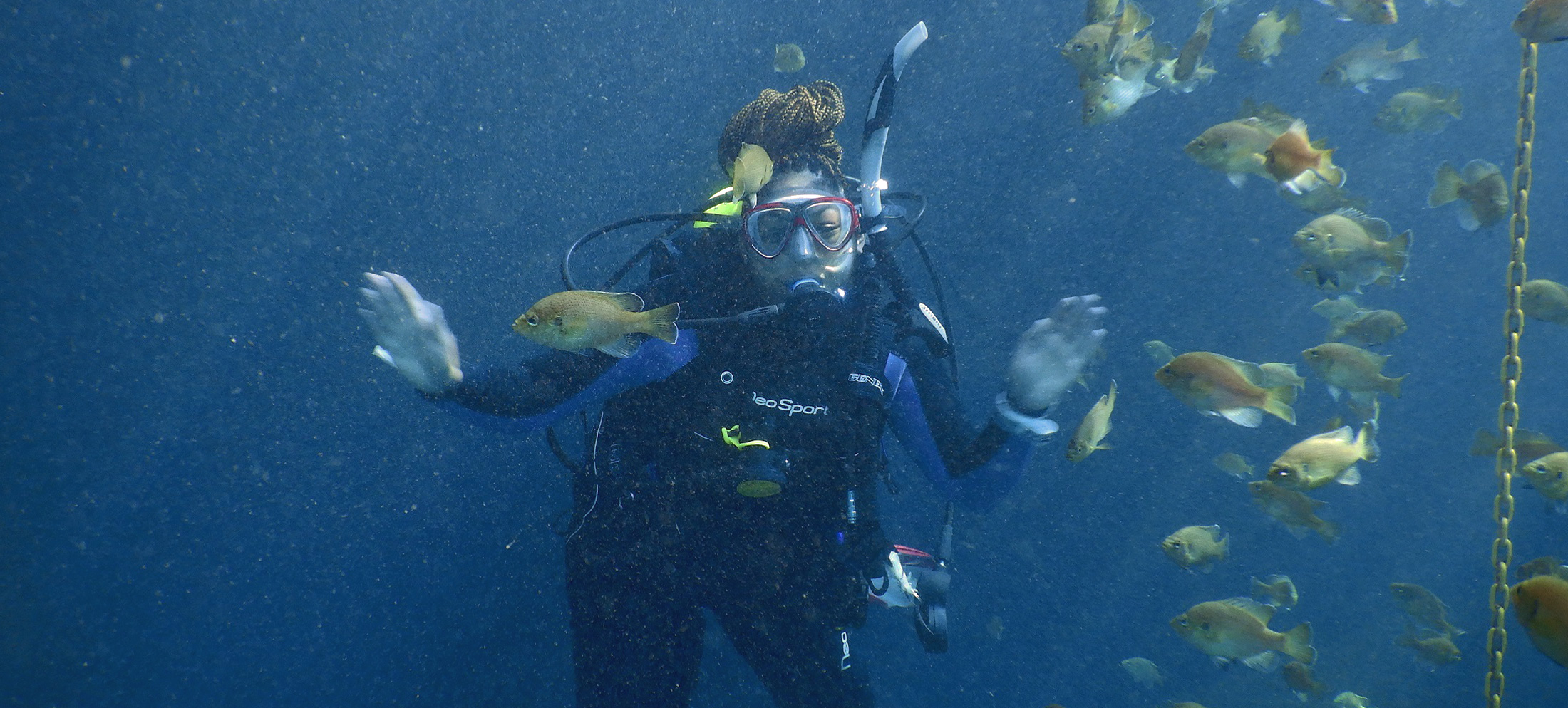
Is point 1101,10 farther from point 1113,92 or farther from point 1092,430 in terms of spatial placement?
point 1092,430

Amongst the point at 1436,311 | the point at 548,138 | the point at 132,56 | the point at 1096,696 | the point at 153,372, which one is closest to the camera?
the point at 132,56

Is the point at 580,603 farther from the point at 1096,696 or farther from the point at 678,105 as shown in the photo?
the point at 1096,696

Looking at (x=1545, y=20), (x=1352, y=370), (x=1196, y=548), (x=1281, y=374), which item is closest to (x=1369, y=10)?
(x=1545, y=20)

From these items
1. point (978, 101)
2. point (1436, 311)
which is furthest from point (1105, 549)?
point (1436, 311)

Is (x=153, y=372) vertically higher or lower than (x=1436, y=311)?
higher

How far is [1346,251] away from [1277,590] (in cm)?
251

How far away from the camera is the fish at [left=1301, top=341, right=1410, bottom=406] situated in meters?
3.92

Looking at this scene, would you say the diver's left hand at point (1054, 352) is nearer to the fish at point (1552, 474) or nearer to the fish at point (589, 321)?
the fish at point (589, 321)

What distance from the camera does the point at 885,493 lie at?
8570 millimetres

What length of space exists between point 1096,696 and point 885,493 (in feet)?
23.4

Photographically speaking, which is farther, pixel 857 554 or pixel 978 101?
pixel 978 101

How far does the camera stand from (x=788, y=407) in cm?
275

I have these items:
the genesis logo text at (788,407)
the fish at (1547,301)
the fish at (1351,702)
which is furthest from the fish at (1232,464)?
the genesis logo text at (788,407)

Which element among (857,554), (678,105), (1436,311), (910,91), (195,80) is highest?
(195,80)
